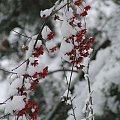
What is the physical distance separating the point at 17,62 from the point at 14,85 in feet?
15.2

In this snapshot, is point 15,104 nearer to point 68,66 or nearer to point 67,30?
point 67,30

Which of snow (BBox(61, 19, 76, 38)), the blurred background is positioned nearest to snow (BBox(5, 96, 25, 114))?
snow (BBox(61, 19, 76, 38))

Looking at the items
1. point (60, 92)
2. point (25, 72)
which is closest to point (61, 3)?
point (25, 72)

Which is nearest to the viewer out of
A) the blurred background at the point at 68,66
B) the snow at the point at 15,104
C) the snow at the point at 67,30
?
the snow at the point at 15,104

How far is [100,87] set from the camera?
3.88 m

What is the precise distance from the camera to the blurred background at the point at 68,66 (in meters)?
3.85

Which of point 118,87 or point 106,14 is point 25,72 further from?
point 106,14

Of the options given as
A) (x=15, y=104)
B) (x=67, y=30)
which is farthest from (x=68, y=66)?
(x=15, y=104)

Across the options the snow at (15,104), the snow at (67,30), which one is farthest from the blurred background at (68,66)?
the snow at (15,104)

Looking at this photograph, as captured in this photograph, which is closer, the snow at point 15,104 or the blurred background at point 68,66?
the snow at point 15,104

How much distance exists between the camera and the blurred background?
3846 mm

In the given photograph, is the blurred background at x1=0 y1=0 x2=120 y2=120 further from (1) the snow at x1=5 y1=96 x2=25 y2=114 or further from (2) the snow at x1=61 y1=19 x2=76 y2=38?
(1) the snow at x1=5 y1=96 x2=25 y2=114

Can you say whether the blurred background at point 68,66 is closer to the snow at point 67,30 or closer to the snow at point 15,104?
the snow at point 67,30

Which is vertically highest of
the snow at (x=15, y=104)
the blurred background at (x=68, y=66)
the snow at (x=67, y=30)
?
the blurred background at (x=68, y=66)
